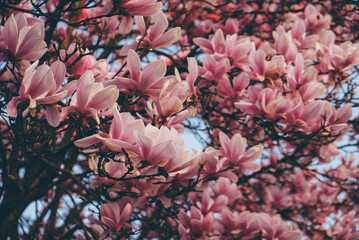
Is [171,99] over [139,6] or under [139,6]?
under

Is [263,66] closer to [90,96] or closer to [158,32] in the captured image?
[158,32]

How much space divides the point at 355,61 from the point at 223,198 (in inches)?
58.8

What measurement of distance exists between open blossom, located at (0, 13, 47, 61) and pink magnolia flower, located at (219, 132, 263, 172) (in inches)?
46.3

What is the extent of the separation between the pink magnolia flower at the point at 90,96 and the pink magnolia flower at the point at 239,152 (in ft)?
2.76

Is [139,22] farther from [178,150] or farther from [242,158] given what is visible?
[242,158]

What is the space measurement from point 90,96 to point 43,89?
0.21 metres

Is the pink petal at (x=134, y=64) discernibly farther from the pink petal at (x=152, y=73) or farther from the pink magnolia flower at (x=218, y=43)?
the pink magnolia flower at (x=218, y=43)

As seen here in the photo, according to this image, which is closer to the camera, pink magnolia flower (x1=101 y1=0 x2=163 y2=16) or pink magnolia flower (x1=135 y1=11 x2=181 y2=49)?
pink magnolia flower (x1=101 y1=0 x2=163 y2=16)

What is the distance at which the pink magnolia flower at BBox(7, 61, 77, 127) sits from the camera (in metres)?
1.53

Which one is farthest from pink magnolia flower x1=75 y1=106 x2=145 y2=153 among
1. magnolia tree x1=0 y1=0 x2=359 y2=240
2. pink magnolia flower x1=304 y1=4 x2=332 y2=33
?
pink magnolia flower x1=304 y1=4 x2=332 y2=33

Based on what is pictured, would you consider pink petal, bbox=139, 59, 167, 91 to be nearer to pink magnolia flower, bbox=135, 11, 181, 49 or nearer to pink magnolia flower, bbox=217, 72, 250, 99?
pink magnolia flower, bbox=135, 11, 181, 49

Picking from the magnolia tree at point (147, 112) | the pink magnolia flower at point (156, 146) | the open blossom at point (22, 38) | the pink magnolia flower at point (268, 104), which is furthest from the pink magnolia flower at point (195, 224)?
the open blossom at point (22, 38)

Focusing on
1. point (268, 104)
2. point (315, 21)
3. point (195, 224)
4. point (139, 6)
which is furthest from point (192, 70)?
point (315, 21)

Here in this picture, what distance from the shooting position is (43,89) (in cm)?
156
